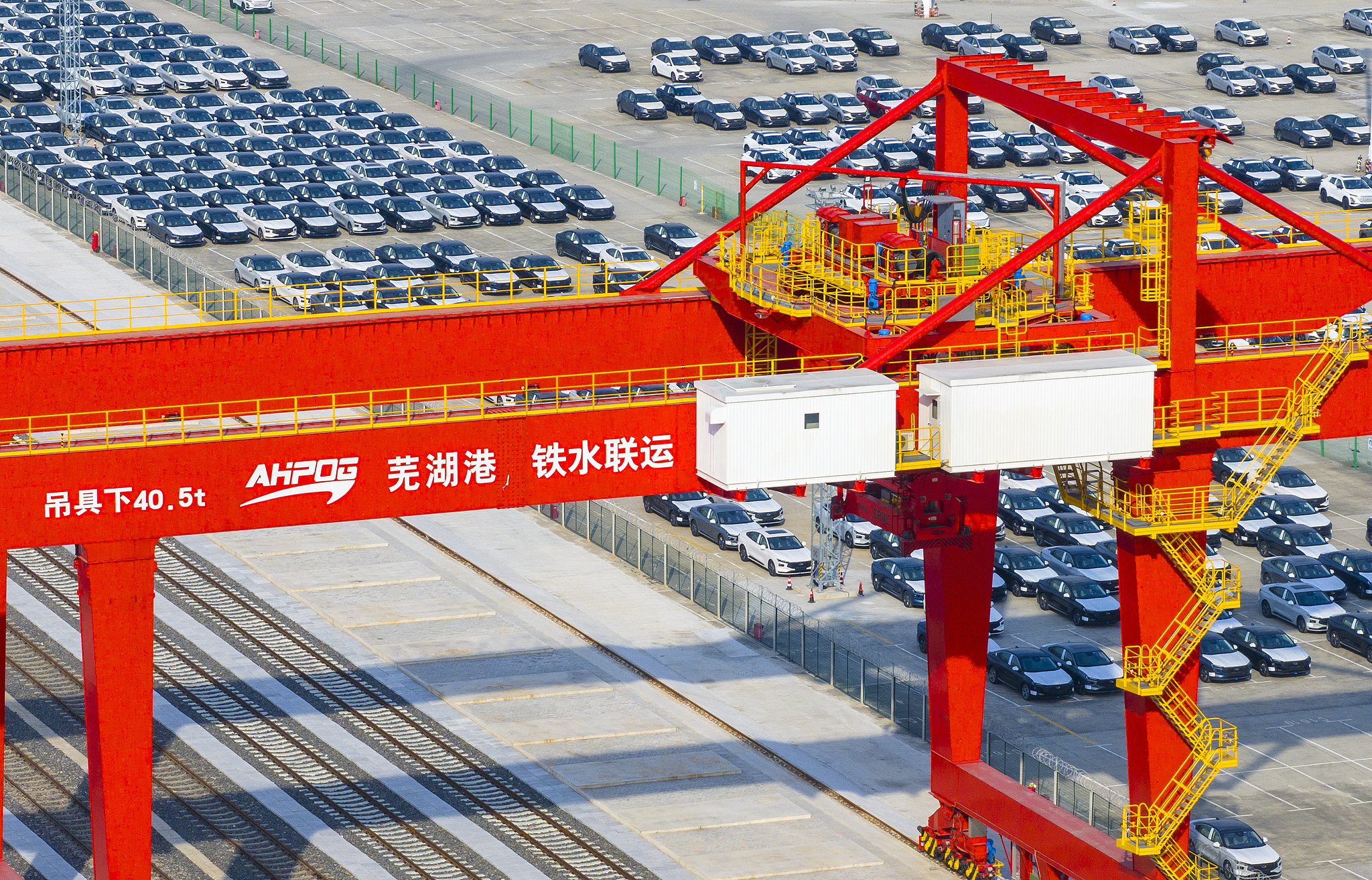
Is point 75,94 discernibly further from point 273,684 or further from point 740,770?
point 740,770

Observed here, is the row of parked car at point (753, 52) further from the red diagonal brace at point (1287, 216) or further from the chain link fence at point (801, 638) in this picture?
the red diagonal brace at point (1287, 216)

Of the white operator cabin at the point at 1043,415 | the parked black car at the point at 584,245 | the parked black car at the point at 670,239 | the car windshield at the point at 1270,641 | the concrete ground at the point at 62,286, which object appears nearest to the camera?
the white operator cabin at the point at 1043,415

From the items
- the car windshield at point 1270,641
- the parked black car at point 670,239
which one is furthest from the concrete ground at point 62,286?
the car windshield at point 1270,641

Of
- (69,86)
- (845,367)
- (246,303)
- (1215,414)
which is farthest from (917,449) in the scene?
(69,86)

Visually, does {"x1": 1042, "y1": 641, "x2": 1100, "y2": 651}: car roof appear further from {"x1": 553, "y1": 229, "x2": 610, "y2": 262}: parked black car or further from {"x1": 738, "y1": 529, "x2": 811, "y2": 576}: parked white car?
{"x1": 553, "y1": 229, "x2": 610, "y2": 262}: parked black car

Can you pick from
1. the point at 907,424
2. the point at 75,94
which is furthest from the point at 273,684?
the point at 75,94
